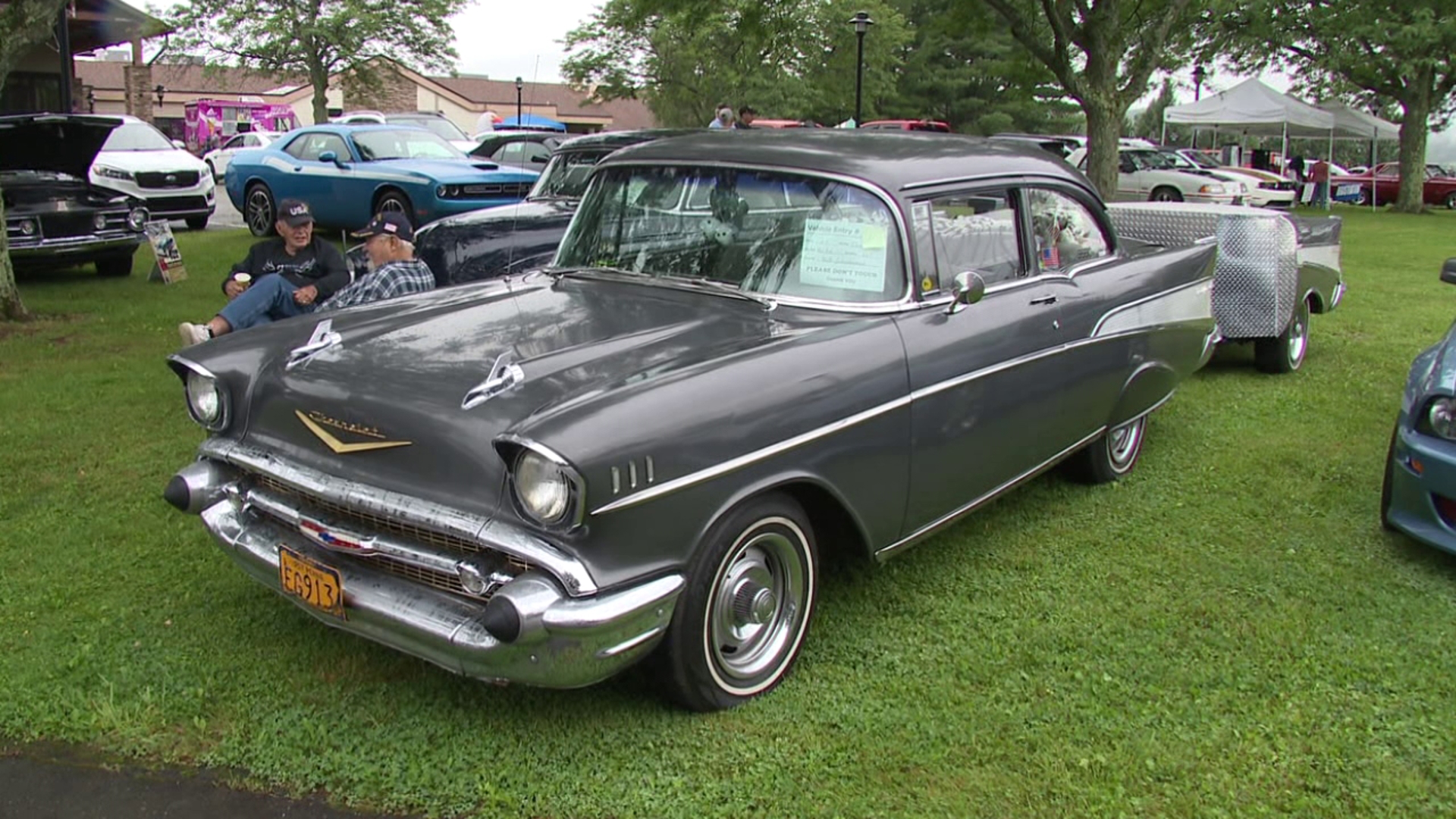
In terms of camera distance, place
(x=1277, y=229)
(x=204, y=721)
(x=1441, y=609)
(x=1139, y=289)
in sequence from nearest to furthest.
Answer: (x=204, y=721) → (x=1441, y=609) → (x=1139, y=289) → (x=1277, y=229)

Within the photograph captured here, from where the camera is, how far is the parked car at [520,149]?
599 inches

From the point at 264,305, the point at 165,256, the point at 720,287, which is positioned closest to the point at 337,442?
the point at 720,287

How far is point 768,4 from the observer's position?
1633 cm

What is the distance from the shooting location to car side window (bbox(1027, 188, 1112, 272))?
4.45m

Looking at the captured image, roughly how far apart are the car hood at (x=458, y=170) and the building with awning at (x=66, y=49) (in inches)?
281

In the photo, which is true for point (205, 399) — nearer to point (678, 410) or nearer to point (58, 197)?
point (678, 410)

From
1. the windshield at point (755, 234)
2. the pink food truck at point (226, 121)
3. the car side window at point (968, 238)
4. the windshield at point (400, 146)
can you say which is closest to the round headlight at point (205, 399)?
the windshield at point (755, 234)

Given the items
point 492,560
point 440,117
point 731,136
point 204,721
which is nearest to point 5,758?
point 204,721

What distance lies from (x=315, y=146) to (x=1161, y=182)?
640 inches

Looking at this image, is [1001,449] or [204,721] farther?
[1001,449]

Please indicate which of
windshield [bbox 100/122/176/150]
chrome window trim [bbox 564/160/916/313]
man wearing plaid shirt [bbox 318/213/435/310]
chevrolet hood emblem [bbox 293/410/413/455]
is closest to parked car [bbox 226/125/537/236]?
windshield [bbox 100/122/176/150]

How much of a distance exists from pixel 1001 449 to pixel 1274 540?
1373 millimetres

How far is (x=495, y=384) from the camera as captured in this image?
115 inches

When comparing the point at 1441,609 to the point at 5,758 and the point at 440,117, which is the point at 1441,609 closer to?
the point at 5,758
